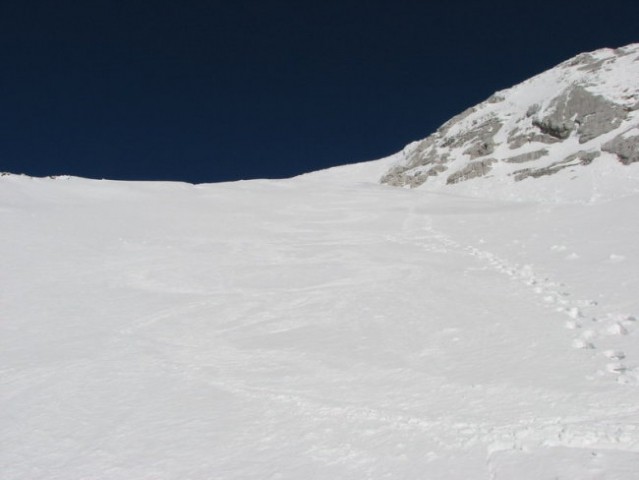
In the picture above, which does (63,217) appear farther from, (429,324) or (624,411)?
(624,411)

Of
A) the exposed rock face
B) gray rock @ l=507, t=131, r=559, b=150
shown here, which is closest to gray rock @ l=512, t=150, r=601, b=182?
the exposed rock face

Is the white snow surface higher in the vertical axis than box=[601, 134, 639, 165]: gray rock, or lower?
lower

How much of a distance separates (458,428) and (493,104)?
186 feet

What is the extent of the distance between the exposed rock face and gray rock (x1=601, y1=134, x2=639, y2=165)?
6 centimetres

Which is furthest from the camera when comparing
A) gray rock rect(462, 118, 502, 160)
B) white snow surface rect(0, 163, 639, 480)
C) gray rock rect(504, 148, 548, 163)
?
gray rock rect(462, 118, 502, 160)

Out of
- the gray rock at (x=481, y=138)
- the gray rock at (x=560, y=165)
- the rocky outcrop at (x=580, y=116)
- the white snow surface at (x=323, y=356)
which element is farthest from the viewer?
the gray rock at (x=481, y=138)

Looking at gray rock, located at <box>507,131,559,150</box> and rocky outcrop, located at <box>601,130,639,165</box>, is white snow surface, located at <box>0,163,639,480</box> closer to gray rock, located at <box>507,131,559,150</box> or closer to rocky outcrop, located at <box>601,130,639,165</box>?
rocky outcrop, located at <box>601,130,639,165</box>

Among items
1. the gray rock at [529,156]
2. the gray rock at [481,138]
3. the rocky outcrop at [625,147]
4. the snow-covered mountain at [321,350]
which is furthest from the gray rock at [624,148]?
the snow-covered mountain at [321,350]

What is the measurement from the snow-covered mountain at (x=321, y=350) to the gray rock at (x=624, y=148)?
45.1 ft

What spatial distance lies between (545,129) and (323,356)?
39.9 m

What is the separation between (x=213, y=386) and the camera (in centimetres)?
618

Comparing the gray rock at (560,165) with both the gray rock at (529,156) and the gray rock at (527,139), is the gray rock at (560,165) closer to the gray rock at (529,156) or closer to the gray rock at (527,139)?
the gray rock at (529,156)

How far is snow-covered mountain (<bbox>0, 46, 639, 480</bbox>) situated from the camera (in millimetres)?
4594

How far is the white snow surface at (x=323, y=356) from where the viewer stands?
4.58 metres
